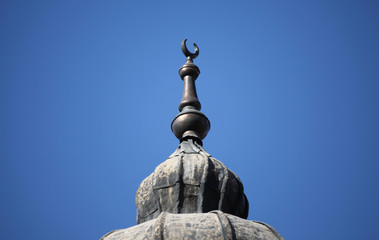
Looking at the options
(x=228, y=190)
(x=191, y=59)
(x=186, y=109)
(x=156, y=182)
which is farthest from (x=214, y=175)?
(x=191, y=59)

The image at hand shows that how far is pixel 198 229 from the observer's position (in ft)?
17.4

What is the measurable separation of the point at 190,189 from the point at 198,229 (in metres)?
1.26

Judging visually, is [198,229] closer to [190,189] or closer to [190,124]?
[190,189]

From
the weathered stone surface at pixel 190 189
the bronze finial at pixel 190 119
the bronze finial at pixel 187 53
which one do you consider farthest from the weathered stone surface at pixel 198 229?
the bronze finial at pixel 187 53

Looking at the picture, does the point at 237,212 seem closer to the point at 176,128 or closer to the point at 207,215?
the point at 207,215

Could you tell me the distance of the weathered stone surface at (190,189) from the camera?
6.47m

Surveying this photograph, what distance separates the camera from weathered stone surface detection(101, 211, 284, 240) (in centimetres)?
522

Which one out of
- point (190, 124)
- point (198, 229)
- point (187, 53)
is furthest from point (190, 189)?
point (187, 53)

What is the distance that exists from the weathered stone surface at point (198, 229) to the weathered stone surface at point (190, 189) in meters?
0.75

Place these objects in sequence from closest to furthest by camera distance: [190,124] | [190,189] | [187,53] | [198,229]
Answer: [198,229] → [190,189] → [190,124] → [187,53]

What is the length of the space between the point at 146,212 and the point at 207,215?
141 centimetres

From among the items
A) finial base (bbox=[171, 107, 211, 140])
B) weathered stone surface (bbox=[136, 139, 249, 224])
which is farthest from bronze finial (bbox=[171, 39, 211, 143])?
weathered stone surface (bbox=[136, 139, 249, 224])

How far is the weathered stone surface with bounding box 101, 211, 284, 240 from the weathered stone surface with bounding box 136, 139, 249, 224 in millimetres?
753

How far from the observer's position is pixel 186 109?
27.6ft
